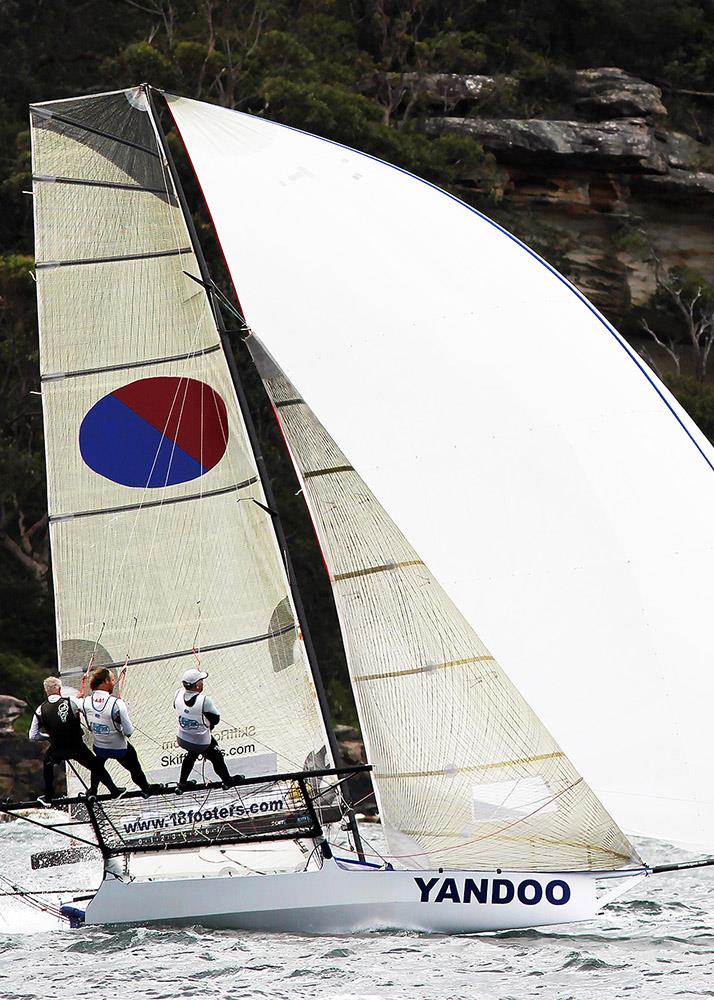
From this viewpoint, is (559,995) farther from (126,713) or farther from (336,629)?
(336,629)

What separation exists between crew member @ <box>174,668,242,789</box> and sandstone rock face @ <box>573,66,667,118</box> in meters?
26.4

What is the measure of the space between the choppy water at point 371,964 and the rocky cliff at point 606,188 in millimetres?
24164

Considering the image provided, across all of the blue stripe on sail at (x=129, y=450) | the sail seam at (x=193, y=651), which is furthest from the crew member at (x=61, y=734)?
the blue stripe on sail at (x=129, y=450)

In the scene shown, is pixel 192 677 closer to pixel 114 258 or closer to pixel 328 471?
pixel 328 471

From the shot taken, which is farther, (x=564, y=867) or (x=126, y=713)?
(x=126, y=713)

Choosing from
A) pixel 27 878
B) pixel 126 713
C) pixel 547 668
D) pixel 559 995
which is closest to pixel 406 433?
pixel 547 668

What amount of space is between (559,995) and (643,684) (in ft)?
6.70

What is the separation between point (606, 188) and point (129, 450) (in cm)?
2421

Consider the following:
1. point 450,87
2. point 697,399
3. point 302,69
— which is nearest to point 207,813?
point 697,399

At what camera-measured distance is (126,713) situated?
1148cm

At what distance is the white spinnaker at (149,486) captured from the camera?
12016 millimetres

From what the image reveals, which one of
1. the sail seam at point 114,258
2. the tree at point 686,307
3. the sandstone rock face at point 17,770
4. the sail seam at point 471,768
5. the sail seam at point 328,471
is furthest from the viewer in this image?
the tree at point 686,307

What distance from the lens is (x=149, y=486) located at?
1226cm

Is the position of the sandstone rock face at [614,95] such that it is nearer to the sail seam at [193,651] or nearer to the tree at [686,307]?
the tree at [686,307]
